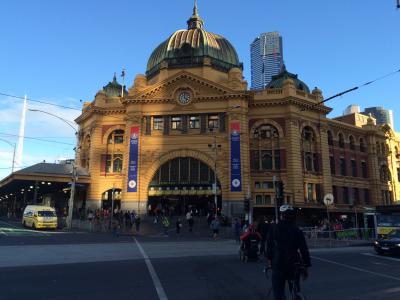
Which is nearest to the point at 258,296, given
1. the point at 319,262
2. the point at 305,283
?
A: the point at 305,283

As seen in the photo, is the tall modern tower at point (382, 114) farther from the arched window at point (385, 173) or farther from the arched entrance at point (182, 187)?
the arched entrance at point (182, 187)

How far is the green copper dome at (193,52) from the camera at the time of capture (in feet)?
180

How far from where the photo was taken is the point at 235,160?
45.8m

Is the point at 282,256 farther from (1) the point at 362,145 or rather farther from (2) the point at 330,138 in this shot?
(1) the point at 362,145

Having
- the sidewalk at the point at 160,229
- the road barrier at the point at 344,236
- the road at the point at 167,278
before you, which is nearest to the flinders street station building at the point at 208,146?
the sidewalk at the point at 160,229

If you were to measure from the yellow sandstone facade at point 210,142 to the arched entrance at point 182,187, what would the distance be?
0.40ft

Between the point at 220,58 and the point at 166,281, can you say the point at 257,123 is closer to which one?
the point at 220,58

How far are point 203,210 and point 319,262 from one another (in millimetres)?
32115

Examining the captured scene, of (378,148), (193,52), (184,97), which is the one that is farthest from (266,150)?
(378,148)

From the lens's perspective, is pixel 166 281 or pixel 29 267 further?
pixel 29 267

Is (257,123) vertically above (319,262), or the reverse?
(257,123)

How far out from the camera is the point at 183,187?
4750 centimetres

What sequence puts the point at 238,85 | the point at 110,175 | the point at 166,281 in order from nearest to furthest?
the point at 166,281 → the point at 238,85 → the point at 110,175

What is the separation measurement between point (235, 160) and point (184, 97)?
1085 cm
